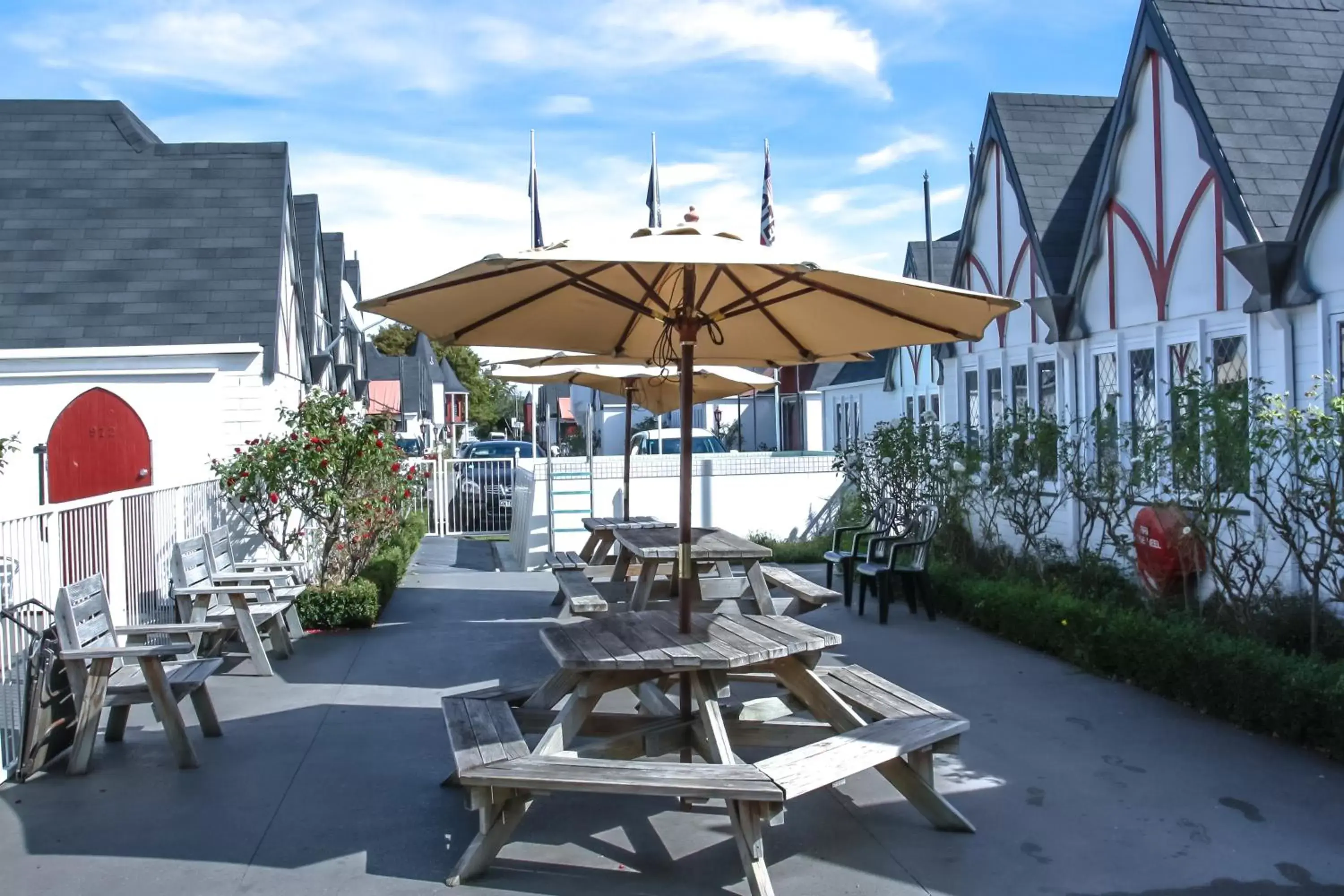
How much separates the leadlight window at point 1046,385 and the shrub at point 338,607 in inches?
292

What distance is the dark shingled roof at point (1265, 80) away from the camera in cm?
947

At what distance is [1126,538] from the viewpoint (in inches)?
384

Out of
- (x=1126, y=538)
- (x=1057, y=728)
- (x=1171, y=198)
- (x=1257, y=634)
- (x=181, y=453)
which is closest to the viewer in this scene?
(x=1057, y=728)

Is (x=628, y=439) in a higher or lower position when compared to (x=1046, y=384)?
lower

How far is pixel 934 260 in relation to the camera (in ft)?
91.3

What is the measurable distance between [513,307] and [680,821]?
9.00 ft

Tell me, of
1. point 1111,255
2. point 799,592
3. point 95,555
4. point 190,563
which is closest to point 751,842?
point 799,592

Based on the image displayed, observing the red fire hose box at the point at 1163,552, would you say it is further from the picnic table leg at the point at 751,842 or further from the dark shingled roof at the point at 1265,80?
the picnic table leg at the point at 751,842

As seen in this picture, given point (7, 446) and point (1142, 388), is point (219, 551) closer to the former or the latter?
point (7, 446)

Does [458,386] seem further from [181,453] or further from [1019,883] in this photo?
[1019,883]

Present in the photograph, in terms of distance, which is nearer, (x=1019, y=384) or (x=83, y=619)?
(x=83, y=619)

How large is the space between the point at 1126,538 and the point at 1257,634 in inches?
78.2

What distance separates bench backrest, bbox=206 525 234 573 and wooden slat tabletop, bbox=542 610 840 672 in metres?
4.78

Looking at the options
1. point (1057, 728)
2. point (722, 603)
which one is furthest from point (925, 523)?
point (1057, 728)
